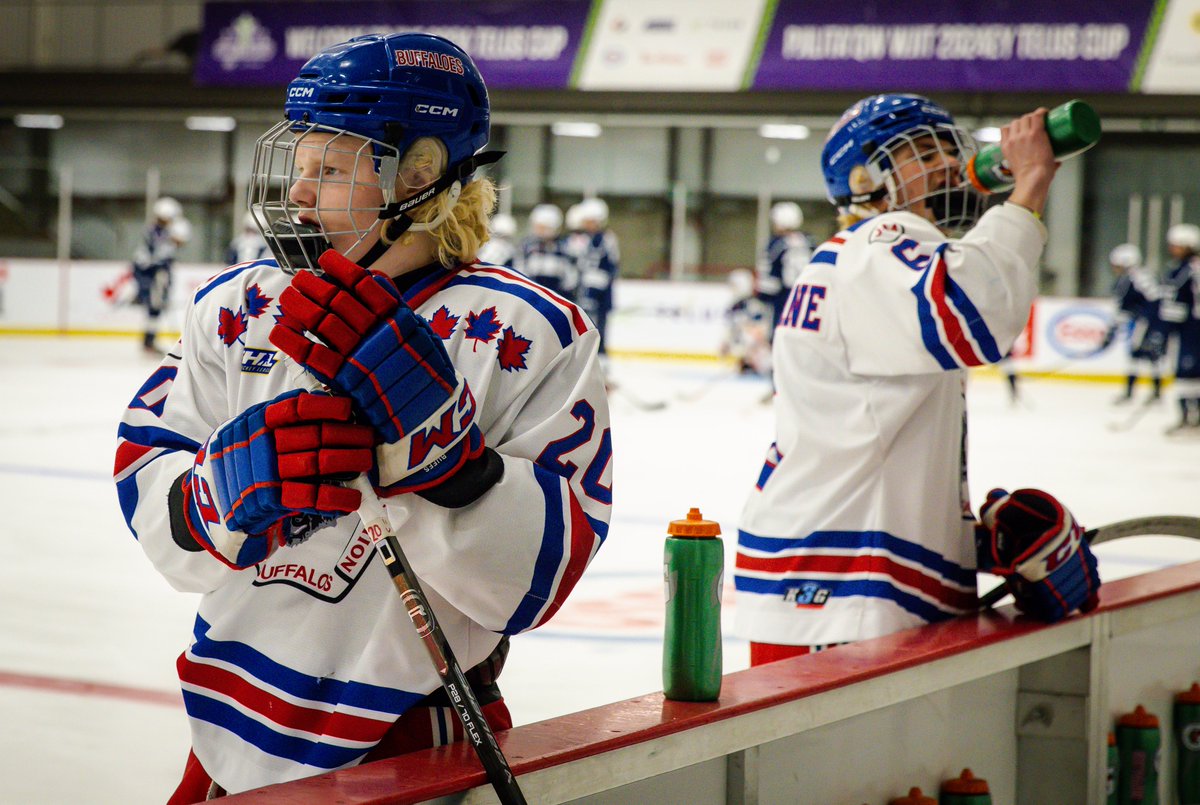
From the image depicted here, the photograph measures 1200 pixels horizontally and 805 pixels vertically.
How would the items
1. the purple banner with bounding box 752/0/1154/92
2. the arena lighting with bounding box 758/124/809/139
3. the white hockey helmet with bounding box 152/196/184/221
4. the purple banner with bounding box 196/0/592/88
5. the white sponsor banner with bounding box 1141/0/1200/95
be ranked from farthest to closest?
the arena lighting with bounding box 758/124/809/139
the purple banner with bounding box 196/0/592/88
the white hockey helmet with bounding box 152/196/184/221
the purple banner with bounding box 752/0/1154/92
the white sponsor banner with bounding box 1141/0/1200/95

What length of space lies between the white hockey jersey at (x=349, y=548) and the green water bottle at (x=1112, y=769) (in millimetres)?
1134

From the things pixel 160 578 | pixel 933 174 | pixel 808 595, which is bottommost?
pixel 160 578

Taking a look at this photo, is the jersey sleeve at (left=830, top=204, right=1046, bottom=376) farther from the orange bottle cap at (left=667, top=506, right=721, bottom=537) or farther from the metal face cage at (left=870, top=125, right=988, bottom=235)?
the orange bottle cap at (left=667, top=506, right=721, bottom=537)

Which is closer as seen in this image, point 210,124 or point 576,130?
point 576,130

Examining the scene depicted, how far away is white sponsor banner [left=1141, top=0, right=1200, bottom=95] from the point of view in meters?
12.2

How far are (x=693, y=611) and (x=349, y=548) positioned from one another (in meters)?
0.37

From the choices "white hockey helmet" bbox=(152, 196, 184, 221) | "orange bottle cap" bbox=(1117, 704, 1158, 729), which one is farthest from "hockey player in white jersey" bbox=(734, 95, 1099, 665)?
"white hockey helmet" bbox=(152, 196, 184, 221)

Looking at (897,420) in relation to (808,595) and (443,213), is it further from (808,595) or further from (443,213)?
(443,213)

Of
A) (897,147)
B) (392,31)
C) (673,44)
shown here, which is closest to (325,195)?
(897,147)

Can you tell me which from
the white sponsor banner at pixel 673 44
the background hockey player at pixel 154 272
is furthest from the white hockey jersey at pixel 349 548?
the white sponsor banner at pixel 673 44

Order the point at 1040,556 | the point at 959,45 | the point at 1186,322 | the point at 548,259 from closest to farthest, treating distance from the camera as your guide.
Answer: the point at 1040,556
the point at 1186,322
the point at 548,259
the point at 959,45

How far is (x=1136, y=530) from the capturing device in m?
2.08

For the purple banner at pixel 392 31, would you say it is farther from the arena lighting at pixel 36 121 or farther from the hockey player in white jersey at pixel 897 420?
the hockey player in white jersey at pixel 897 420

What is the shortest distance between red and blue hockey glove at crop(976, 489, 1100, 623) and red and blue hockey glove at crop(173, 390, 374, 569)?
107 centimetres
